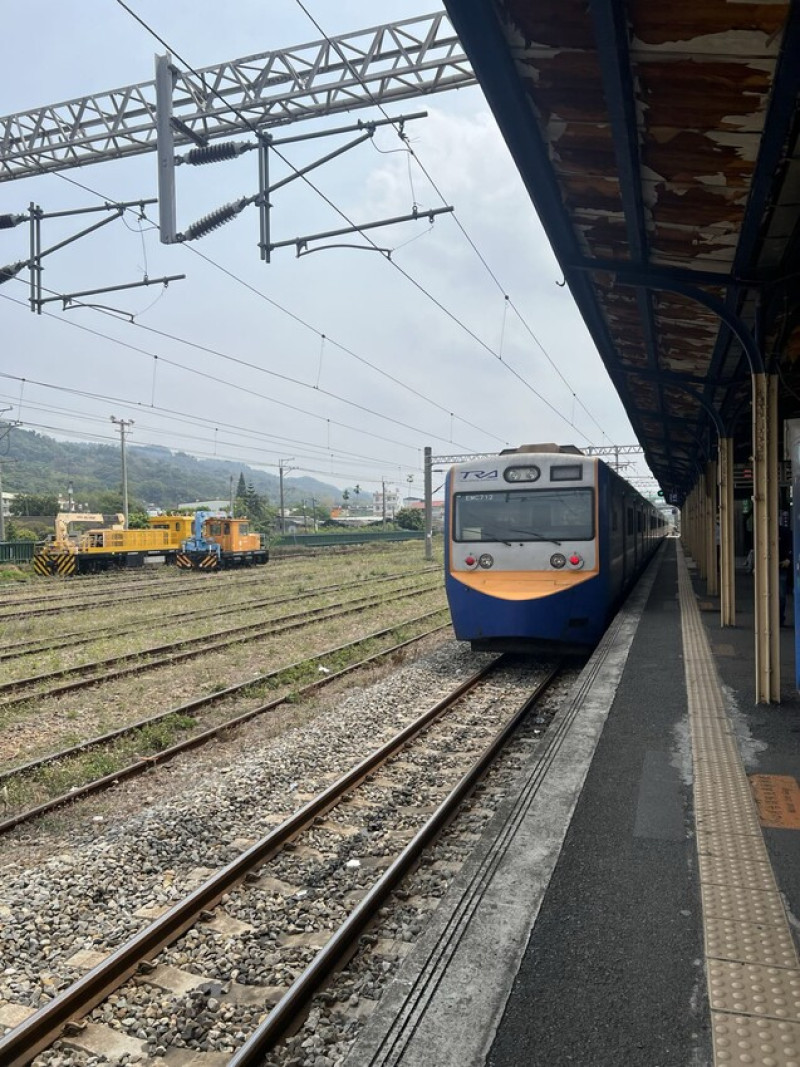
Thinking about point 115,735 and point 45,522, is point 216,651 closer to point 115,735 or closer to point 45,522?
point 115,735

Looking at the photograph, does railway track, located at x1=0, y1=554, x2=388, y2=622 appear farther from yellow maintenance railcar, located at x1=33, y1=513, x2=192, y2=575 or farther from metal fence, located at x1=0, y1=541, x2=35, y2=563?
metal fence, located at x1=0, y1=541, x2=35, y2=563

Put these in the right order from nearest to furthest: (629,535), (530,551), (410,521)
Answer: (530,551) → (629,535) → (410,521)

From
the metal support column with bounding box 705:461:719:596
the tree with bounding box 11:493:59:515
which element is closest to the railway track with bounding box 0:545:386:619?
the metal support column with bounding box 705:461:719:596

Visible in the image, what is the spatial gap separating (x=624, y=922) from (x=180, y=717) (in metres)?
6.21

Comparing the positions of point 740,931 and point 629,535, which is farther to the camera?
point 629,535

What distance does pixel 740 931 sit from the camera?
10.3 feet

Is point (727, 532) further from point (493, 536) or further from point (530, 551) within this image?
point (493, 536)

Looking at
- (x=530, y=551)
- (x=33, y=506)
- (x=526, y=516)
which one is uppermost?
(x=33, y=506)

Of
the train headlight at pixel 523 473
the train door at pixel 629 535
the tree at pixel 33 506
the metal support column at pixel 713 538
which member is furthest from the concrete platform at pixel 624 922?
the tree at pixel 33 506

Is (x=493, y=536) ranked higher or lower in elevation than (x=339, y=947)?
higher

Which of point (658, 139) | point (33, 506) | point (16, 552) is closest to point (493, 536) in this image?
point (658, 139)

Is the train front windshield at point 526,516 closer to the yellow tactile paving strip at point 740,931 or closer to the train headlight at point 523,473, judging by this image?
the train headlight at point 523,473

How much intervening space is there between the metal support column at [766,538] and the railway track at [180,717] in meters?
5.16

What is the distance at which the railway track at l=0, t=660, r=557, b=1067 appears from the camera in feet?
10.5
